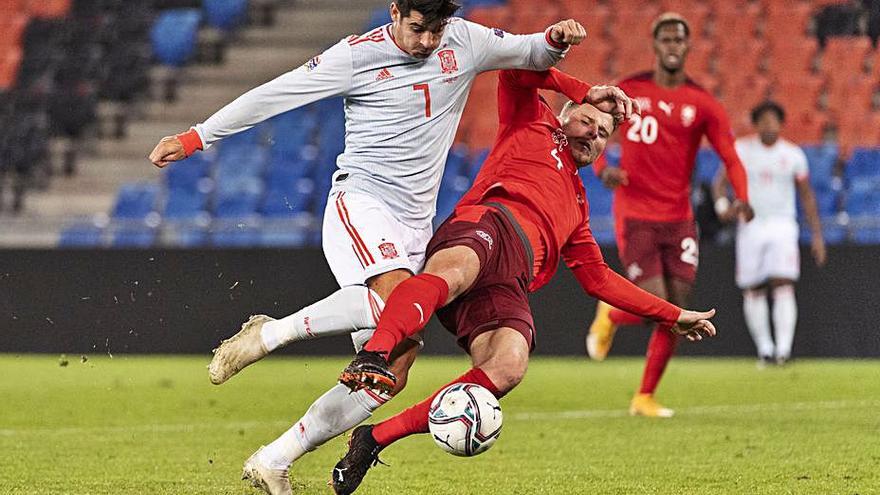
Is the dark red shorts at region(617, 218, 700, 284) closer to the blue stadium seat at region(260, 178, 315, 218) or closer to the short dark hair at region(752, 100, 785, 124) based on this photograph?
the short dark hair at region(752, 100, 785, 124)

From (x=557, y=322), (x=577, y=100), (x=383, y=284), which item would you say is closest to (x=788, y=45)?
(x=557, y=322)

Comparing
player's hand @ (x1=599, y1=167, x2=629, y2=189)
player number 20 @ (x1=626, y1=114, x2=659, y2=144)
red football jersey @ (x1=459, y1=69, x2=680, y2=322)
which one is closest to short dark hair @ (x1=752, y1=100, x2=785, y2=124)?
player number 20 @ (x1=626, y1=114, x2=659, y2=144)

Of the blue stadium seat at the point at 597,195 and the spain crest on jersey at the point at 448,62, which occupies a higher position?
the spain crest on jersey at the point at 448,62

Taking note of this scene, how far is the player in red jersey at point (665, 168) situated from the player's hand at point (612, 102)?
2838 mm

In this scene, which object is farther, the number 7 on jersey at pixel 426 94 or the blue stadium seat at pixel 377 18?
the blue stadium seat at pixel 377 18

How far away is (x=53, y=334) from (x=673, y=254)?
7020 millimetres

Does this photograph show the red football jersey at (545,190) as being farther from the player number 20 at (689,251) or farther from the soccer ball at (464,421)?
the player number 20 at (689,251)

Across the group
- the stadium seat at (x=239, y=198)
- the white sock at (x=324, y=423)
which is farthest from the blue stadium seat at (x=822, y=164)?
the white sock at (x=324, y=423)

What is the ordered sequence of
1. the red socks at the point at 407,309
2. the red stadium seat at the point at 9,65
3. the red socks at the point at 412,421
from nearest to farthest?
the red socks at the point at 407,309 < the red socks at the point at 412,421 < the red stadium seat at the point at 9,65

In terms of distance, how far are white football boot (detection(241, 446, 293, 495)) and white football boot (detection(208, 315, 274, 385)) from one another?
34cm

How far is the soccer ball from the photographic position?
4648 mm

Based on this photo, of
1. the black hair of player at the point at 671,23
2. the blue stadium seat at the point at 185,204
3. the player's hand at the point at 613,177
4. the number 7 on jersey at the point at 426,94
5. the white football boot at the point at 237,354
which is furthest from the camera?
the blue stadium seat at the point at 185,204

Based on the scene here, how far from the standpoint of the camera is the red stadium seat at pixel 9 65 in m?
18.5

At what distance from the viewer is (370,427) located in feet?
16.5
